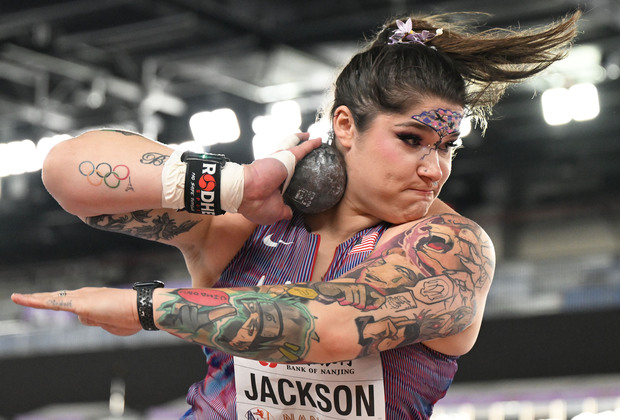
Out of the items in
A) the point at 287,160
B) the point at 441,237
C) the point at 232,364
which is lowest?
the point at 232,364

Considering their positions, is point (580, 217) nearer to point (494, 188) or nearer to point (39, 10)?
point (494, 188)

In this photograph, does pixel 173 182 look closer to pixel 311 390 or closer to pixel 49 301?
pixel 49 301

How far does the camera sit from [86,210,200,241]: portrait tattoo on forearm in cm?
169

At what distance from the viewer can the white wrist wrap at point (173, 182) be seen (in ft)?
5.15

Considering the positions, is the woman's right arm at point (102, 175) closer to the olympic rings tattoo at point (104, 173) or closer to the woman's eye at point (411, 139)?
the olympic rings tattoo at point (104, 173)

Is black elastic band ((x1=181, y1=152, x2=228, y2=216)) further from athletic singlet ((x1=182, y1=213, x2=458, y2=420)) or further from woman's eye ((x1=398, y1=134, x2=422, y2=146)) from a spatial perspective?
woman's eye ((x1=398, y1=134, x2=422, y2=146))

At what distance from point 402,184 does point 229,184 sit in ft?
1.28

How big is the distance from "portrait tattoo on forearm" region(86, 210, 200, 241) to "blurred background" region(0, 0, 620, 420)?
342 centimetres

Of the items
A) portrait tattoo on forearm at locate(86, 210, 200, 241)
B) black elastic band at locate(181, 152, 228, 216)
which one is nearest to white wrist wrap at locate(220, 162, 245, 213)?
black elastic band at locate(181, 152, 228, 216)

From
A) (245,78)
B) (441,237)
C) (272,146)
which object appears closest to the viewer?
(441,237)

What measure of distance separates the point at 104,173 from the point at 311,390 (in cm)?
64

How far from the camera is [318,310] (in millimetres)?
1329

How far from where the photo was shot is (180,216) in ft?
5.82

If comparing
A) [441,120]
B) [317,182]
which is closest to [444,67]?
[441,120]
